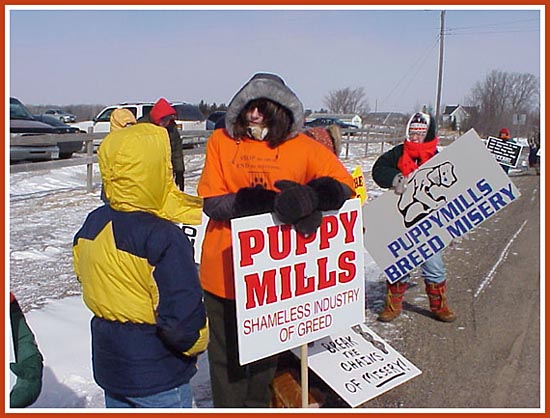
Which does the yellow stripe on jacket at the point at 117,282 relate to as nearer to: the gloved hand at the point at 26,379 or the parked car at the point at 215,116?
the gloved hand at the point at 26,379

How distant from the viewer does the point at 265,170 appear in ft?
10.9

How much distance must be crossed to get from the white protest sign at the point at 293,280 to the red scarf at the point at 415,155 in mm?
2080

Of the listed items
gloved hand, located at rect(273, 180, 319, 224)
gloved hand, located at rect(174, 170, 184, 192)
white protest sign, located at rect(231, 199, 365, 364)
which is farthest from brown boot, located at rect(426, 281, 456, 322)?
gloved hand, located at rect(174, 170, 184, 192)

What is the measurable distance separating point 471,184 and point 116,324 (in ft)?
11.3

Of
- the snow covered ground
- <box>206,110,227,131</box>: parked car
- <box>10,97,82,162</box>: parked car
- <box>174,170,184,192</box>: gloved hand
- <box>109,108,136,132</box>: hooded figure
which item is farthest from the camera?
<box>10,97,82,162</box>: parked car

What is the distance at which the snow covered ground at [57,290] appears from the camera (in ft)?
13.3

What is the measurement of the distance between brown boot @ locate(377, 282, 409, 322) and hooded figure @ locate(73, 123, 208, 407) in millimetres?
3140

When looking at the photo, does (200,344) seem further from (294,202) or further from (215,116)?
(215,116)

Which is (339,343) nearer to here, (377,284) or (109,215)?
(109,215)

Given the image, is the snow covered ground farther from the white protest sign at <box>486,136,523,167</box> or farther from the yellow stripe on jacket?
the white protest sign at <box>486,136,523,167</box>

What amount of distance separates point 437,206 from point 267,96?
98.5 inches

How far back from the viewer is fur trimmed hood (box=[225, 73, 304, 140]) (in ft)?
10.6

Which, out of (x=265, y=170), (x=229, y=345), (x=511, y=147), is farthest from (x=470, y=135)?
(x=511, y=147)

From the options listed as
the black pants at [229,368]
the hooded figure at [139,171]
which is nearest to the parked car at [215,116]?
the hooded figure at [139,171]
